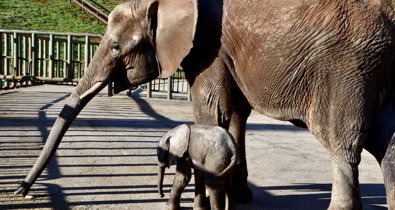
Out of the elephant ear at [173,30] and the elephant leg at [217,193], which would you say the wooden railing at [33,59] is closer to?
the elephant ear at [173,30]

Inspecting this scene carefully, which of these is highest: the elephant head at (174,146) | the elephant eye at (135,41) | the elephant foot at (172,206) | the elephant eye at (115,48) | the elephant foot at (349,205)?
the elephant eye at (135,41)

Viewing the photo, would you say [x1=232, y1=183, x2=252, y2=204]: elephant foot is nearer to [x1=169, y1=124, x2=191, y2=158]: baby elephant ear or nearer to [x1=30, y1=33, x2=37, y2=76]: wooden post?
[x1=169, y1=124, x2=191, y2=158]: baby elephant ear

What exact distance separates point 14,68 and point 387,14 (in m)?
10.8

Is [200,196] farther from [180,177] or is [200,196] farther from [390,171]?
[390,171]

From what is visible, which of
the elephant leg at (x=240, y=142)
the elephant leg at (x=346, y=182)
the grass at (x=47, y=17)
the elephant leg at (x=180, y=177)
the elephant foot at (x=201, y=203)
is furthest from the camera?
the grass at (x=47, y=17)

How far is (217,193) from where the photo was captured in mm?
4266

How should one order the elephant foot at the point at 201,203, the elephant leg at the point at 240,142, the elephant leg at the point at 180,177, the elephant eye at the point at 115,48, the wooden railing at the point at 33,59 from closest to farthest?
1. the elephant leg at the point at 180,177
2. the elephant foot at the point at 201,203
3. the elephant eye at the point at 115,48
4. the elephant leg at the point at 240,142
5. the wooden railing at the point at 33,59

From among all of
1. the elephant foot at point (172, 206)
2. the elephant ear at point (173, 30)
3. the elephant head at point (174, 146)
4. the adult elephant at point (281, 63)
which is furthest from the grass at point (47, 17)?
the elephant head at point (174, 146)

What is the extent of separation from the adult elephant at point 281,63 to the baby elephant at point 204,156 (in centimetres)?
38

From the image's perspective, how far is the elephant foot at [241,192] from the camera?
17.6ft

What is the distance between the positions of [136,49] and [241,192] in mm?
1610

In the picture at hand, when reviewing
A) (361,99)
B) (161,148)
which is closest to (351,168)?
(361,99)

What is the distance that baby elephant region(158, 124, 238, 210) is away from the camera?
412cm

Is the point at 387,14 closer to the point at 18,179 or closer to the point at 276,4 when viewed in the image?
the point at 276,4
